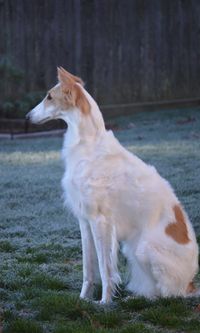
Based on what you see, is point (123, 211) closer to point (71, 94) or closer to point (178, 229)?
point (178, 229)

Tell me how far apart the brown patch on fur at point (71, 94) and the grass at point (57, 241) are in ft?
4.55

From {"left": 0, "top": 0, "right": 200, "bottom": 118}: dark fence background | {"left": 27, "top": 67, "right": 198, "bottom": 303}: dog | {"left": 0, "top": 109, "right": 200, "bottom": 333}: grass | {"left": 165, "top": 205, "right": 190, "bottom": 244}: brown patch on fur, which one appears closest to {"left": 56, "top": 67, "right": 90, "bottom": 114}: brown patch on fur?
{"left": 27, "top": 67, "right": 198, "bottom": 303}: dog

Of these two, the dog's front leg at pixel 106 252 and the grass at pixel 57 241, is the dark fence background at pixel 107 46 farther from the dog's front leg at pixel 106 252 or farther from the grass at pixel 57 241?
the dog's front leg at pixel 106 252

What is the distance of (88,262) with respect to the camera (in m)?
5.78

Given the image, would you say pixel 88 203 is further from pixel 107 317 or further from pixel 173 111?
pixel 173 111

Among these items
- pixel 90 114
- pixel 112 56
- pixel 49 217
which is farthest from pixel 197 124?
pixel 90 114

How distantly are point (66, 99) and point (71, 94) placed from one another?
0.06 metres

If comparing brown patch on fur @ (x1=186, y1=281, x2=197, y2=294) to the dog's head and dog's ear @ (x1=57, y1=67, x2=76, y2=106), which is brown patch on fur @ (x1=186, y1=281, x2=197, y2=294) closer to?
the dog's head

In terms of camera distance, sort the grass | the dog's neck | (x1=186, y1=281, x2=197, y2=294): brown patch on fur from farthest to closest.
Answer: the dog's neck < (x1=186, y1=281, x2=197, y2=294): brown patch on fur < the grass

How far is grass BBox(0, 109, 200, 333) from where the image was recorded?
16.1 feet

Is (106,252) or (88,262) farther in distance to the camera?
(88,262)

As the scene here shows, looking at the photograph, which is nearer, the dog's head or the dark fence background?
the dog's head

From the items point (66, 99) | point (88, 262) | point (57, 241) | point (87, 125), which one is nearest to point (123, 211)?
point (88, 262)

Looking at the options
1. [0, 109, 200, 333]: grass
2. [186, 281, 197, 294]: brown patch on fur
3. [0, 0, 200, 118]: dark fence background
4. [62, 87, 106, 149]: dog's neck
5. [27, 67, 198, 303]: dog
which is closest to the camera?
[0, 109, 200, 333]: grass
